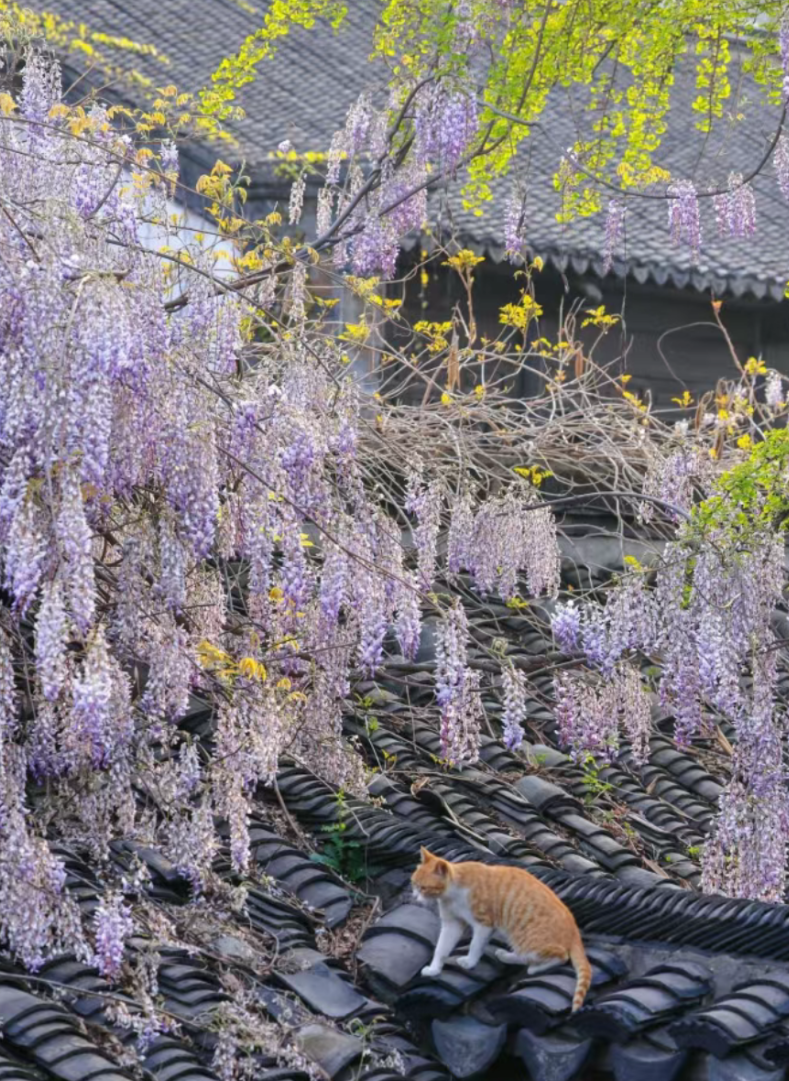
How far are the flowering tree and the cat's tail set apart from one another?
95 cm

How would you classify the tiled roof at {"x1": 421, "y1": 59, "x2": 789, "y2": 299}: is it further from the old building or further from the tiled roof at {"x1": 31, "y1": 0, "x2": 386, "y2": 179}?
the tiled roof at {"x1": 31, "y1": 0, "x2": 386, "y2": 179}

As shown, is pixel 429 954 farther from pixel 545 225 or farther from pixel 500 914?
pixel 545 225

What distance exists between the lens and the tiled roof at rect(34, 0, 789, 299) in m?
15.2

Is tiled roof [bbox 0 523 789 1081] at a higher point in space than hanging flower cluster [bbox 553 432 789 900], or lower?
lower

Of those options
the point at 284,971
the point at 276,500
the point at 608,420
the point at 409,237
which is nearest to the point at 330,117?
the point at 409,237

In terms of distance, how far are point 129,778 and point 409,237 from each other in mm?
9064

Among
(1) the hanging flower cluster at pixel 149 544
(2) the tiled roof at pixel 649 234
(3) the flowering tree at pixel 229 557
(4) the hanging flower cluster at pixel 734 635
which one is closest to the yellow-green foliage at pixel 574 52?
(3) the flowering tree at pixel 229 557

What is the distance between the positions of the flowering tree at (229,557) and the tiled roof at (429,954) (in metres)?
0.20

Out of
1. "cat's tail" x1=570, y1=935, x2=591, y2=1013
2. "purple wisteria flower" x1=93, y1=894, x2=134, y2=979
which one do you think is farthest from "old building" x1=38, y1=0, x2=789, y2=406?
"purple wisteria flower" x1=93, y1=894, x2=134, y2=979

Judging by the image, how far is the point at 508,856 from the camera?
620 centimetres

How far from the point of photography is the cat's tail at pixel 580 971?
495cm

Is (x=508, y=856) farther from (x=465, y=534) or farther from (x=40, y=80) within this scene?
(x=40, y=80)

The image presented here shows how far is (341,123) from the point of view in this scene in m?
15.9

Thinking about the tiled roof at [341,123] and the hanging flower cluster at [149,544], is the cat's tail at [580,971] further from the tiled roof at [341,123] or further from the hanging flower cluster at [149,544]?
the tiled roof at [341,123]
